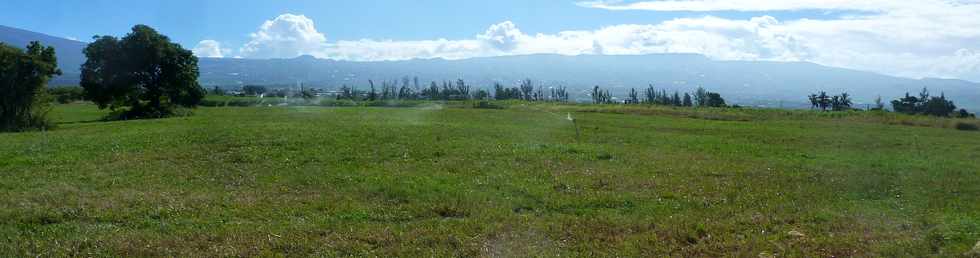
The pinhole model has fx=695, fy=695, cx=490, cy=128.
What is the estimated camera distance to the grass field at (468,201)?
336 inches

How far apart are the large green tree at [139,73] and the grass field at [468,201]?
28.4 metres

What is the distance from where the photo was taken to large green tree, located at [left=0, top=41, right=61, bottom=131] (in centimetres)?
3161

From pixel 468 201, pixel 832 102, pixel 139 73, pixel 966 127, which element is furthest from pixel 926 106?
pixel 468 201

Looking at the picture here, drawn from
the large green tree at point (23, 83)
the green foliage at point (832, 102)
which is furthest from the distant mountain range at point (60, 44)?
the green foliage at point (832, 102)

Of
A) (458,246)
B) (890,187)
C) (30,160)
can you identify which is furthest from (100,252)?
(890,187)

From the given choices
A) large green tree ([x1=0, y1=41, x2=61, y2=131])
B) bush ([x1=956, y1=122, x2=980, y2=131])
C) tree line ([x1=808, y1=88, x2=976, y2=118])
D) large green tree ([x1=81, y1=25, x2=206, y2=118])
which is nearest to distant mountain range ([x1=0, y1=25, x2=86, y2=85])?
large green tree ([x1=81, y1=25, x2=206, y2=118])

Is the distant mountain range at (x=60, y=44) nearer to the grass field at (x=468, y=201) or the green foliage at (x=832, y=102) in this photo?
the green foliage at (x=832, y=102)

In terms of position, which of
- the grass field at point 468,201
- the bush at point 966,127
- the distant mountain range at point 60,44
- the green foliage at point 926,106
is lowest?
the bush at point 966,127

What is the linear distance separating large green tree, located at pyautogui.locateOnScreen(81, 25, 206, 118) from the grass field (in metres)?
28.4

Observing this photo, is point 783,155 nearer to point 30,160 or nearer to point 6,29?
point 30,160

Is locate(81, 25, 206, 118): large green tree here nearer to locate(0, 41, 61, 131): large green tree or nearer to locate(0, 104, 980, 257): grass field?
locate(0, 41, 61, 131): large green tree

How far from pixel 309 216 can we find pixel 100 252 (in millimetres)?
2773

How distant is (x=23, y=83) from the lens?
32594 millimetres

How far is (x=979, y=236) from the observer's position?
28.0ft
